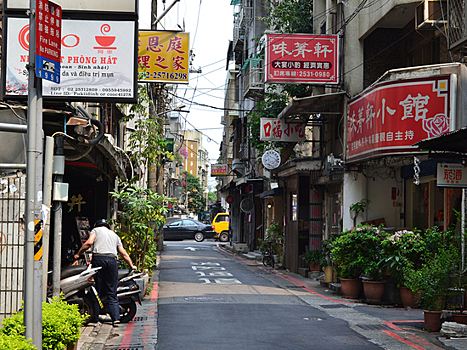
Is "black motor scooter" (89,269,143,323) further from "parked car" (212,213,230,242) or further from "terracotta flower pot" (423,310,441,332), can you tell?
"parked car" (212,213,230,242)

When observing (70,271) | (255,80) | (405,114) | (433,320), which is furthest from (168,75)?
(255,80)

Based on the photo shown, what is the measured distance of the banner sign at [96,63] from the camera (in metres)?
8.77

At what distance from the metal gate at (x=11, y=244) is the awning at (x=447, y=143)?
6162 millimetres

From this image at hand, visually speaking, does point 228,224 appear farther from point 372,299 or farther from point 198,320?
point 198,320

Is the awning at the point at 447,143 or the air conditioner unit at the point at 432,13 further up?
the air conditioner unit at the point at 432,13

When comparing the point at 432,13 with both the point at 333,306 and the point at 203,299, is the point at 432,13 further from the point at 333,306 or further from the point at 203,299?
the point at 203,299

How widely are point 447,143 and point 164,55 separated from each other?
338 inches

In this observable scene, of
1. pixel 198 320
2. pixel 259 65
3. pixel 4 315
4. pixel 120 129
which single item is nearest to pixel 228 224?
pixel 259 65

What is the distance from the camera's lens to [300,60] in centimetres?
1616

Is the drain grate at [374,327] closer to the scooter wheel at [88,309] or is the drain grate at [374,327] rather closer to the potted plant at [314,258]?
the scooter wheel at [88,309]

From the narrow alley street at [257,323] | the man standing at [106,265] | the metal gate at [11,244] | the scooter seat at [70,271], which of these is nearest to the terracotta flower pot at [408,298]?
the narrow alley street at [257,323]

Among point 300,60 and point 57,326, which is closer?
point 57,326

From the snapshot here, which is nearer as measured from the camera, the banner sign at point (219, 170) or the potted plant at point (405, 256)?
the potted plant at point (405, 256)

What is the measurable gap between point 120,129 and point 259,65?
10311mm
